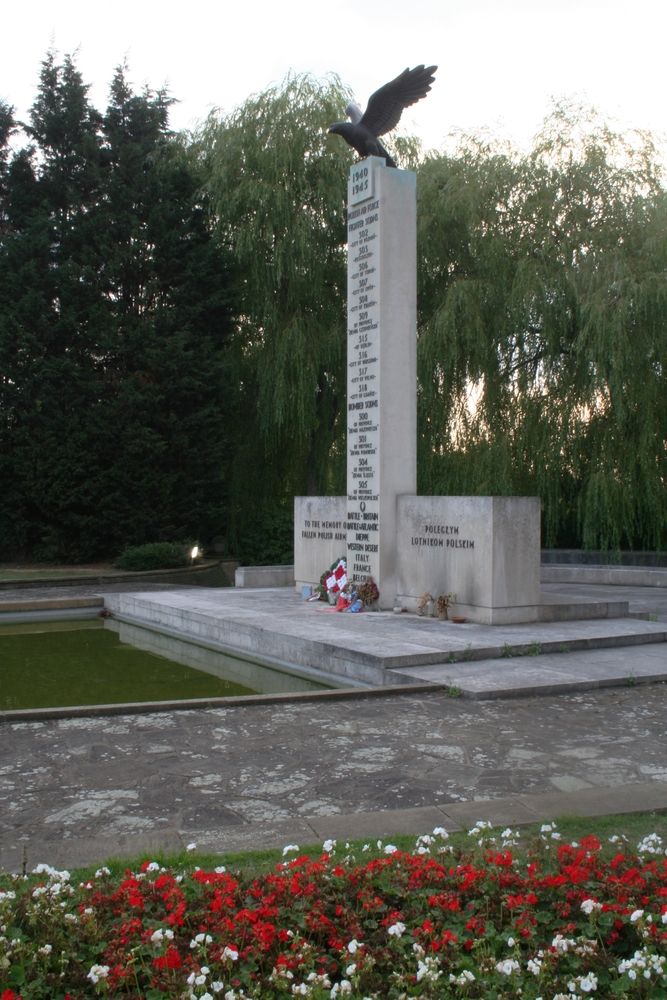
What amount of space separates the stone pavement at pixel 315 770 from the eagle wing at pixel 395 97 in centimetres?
841

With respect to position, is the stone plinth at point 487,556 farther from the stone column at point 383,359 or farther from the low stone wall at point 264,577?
the low stone wall at point 264,577

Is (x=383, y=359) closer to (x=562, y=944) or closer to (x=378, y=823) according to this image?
(x=378, y=823)

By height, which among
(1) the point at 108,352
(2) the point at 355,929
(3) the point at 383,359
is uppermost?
(1) the point at 108,352

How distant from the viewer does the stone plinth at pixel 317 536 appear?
44.1 feet

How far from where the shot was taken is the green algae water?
7977 millimetres

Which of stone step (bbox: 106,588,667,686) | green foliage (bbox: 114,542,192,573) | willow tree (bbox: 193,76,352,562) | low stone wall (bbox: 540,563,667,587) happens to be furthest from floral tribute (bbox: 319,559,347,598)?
green foliage (bbox: 114,542,192,573)

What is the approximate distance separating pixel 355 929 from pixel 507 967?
519 mm

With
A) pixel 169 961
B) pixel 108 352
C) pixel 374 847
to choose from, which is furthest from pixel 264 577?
pixel 169 961

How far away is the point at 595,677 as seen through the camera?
296 inches

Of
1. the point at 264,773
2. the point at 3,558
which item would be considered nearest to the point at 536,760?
the point at 264,773

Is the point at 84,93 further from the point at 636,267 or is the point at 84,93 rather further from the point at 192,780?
the point at 192,780

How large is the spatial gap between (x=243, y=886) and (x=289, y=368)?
17.3m

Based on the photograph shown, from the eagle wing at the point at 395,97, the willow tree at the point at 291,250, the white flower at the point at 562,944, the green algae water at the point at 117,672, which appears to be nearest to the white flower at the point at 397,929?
the white flower at the point at 562,944

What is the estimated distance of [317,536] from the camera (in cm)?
1394
